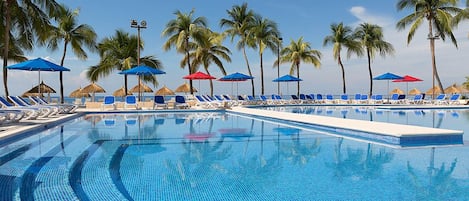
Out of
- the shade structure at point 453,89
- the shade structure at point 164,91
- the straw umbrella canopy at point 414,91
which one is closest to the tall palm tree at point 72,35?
the shade structure at point 164,91

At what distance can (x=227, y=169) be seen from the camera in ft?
17.2

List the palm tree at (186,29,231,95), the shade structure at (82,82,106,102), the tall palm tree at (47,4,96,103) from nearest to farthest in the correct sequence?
1. the tall palm tree at (47,4,96,103)
2. the shade structure at (82,82,106,102)
3. the palm tree at (186,29,231,95)

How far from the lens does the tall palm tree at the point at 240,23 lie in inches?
1046

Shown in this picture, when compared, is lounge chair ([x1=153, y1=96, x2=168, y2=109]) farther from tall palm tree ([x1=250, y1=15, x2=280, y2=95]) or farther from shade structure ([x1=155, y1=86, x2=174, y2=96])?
tall palm tree ([x1=250, y1=15, x2=280, y2=95])

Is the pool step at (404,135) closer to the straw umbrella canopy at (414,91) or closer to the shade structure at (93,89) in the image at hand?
the shade structure at (93,89)

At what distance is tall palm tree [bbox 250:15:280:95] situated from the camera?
26.6m

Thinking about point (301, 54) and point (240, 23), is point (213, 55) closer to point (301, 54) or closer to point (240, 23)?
point (240, 23)

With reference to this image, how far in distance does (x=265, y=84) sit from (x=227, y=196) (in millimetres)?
24160

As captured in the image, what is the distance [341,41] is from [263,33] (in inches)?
255

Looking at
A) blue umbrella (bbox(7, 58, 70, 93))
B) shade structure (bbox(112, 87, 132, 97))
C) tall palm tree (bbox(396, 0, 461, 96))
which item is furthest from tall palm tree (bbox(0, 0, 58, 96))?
tall palm tree (bbox(396, 0, 461, 96))

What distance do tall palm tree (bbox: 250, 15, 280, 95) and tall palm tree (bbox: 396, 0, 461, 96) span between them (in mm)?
8547

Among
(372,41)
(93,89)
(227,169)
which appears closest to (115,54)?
(93,89)

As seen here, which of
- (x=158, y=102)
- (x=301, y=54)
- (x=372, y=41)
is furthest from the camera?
(x=301, y=54)

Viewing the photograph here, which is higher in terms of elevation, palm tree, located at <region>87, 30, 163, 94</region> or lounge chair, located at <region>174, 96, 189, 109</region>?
palm tree, located at <region>87, 30, 163, 94</region>
